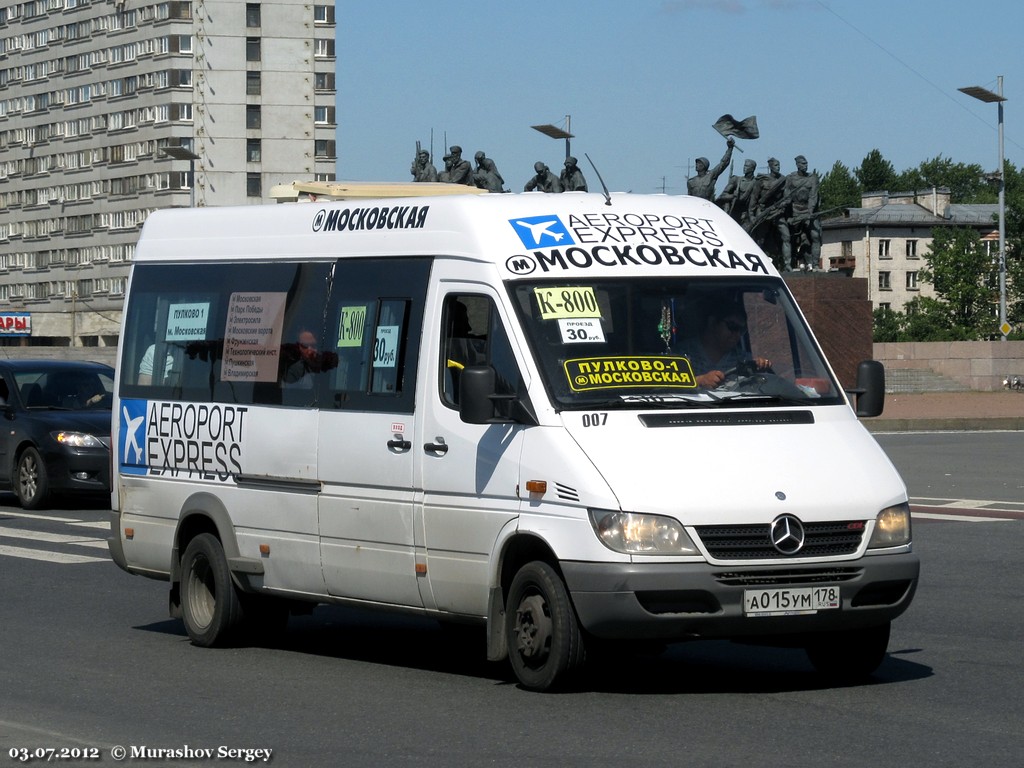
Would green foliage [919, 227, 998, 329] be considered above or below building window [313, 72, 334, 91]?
below

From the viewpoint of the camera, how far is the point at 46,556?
15258mm

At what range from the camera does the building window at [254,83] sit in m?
128

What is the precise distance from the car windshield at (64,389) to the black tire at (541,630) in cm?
1346

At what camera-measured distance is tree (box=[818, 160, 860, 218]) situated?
188 meters

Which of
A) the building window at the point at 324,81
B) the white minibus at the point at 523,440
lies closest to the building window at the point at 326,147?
the building window at the point at 324,81

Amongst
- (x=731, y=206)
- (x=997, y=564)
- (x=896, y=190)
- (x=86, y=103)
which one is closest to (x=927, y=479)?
(x=997, y=564)

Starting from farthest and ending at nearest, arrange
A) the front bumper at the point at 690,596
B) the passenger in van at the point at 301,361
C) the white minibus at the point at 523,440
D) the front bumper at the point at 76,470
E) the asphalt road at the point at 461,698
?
the front bumper at the point at 76,470, the passenger in van at the point at 301,361, the white minibus at the point at 523,440, the front bumper at the point at 690,596, the asphalt road at the point at 461,698

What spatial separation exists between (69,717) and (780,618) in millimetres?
3014

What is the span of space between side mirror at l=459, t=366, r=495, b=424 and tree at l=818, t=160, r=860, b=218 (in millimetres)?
181250

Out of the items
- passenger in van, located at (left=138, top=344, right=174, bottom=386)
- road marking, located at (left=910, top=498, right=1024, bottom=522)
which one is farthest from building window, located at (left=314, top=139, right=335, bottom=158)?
passenger in van, located at (left=138, top=344, right=174, bottom=386)

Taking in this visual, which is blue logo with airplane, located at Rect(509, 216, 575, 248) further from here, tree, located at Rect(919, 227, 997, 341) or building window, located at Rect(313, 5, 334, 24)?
tree, located at Rect(919, 227, 997, 341)

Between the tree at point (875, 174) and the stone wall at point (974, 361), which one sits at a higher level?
the tree at point (875, 174)

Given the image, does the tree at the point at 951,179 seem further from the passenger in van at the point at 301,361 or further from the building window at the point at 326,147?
the passenger in van at the point at 301,361

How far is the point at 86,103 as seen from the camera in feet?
435
